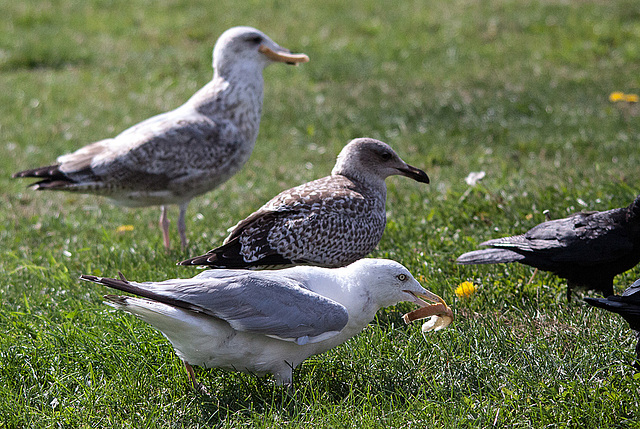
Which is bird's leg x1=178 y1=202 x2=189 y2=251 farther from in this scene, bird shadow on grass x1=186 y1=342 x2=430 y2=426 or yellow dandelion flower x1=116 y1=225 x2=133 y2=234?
bird shadow on grass x1=186 y1=342 x2=430 y2=426

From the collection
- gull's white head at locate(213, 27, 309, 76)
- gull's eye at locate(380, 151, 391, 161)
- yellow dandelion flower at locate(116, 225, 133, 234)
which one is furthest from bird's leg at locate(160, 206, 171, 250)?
gull's eye at locate(380, 151, 391, 161)

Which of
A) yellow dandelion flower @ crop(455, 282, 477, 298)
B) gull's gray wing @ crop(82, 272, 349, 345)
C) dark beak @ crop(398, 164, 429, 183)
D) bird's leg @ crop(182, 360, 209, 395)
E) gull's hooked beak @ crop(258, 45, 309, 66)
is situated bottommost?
bird's leg @ crop(182, 360, 209, 395)

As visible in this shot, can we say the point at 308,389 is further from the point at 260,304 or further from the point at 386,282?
the point at 386,282

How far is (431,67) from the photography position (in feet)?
35.4

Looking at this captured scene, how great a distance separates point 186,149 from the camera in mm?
5820

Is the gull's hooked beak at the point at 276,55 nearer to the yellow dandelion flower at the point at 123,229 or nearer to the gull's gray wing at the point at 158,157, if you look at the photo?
the gull's gray wing at the point at 158,157

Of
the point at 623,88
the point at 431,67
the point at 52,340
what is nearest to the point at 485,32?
the point at 431,67

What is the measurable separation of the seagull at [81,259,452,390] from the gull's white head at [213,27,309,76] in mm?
2936

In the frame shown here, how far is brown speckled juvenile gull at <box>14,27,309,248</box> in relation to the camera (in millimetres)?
5793

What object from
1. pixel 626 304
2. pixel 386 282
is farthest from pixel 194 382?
pixel 626 304

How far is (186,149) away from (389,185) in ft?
6.80

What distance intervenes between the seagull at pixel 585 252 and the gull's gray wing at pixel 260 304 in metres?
1.23

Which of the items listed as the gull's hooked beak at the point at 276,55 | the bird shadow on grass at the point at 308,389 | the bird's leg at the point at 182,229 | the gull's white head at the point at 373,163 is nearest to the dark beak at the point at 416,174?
the gull's white head at the point at 373,163

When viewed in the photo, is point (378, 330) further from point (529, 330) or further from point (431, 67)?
point (431, 67)
